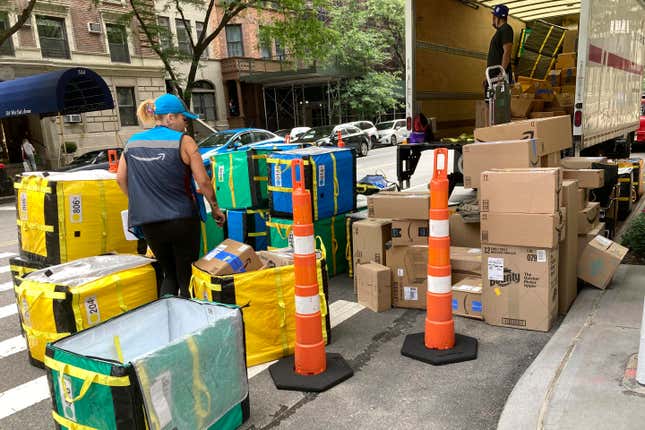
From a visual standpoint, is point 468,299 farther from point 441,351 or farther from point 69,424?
point 69,424

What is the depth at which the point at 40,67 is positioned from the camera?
72.6ft

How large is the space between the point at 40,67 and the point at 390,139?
16865mm

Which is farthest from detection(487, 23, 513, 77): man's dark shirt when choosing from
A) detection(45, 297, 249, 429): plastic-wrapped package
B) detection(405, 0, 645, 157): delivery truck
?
detection(45, 297, 249, 429): plastic-wrapped package

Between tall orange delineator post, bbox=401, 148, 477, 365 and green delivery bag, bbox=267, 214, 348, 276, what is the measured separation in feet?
6.63

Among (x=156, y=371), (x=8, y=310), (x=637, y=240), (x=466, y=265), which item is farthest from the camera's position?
(x=637, y=240)

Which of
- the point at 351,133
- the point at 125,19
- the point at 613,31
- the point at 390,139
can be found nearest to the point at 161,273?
the point at 613,31

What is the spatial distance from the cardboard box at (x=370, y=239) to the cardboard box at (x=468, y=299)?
0.85m

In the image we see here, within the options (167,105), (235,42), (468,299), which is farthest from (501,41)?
(235,42)

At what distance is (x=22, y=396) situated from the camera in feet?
11.9

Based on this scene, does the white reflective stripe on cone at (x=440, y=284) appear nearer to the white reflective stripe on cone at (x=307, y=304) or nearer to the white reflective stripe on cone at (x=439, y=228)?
the white reflective stripe on cone at (x=439, y=228)

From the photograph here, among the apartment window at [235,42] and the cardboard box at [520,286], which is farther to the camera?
the apartment window at [235,42]

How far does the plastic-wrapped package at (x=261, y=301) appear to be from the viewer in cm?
376

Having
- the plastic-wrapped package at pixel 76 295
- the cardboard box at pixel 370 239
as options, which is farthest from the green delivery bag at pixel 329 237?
the plastic-wrapped package at pixel 76 295

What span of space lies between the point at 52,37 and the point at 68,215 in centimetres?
2244
